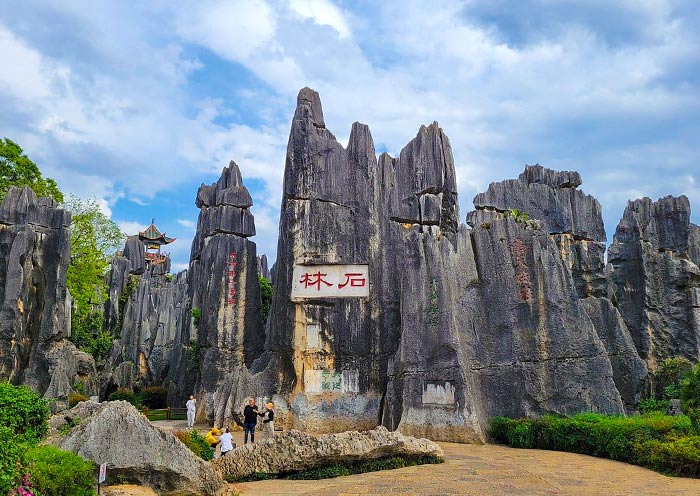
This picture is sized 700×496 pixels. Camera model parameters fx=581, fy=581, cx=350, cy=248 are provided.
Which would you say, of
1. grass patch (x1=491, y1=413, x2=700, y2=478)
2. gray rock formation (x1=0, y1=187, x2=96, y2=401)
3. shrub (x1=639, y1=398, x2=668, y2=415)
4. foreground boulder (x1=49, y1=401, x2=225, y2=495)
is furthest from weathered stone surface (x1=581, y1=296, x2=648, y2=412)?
gray rock formation (x1=0, y1=187, x2=96, y2=401)

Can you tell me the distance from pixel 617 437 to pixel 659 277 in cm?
1389

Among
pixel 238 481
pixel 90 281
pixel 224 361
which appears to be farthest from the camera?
pixel 90 281

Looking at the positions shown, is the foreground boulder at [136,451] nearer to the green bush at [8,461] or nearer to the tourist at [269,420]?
the green bush at [8,461]

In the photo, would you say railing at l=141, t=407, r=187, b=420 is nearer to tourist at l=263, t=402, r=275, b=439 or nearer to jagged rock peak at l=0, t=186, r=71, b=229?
jagged rock peak at l=0, t=186, r=71, b=229

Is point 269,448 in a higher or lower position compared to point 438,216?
lower

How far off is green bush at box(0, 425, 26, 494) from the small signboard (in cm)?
1221

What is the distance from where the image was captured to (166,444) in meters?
7.30

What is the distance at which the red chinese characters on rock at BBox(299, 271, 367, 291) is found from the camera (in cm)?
1738

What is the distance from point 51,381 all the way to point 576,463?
1606 cm

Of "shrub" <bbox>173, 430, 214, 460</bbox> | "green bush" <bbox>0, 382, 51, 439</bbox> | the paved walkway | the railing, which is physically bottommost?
the railing

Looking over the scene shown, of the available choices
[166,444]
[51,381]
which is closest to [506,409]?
[166,444]

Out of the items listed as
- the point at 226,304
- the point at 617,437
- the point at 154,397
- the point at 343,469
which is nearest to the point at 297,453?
the point at 343,469

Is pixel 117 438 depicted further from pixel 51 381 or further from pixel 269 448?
pixel 51 381

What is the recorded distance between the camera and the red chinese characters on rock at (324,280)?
17.4 meters
